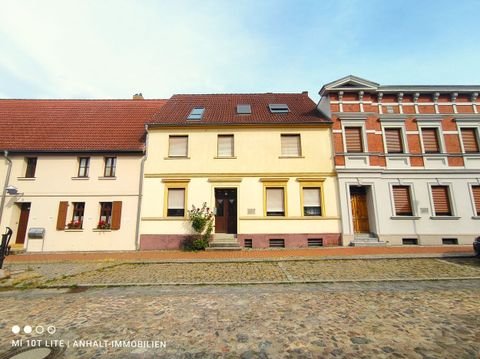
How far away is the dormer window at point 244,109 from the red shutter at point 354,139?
6.24 metres

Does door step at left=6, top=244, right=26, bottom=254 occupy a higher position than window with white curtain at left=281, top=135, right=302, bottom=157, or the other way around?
window with white curtain at left=281, top=135, right=302, bottom=157

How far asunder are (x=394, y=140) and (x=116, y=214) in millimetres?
16461

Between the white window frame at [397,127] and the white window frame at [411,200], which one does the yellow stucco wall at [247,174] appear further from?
the white window frame at [397,127]

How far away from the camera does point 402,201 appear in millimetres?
12781

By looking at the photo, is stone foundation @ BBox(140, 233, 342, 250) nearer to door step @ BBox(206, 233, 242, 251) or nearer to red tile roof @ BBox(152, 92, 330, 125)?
door step @ BBox(206, 233, 242, 251)

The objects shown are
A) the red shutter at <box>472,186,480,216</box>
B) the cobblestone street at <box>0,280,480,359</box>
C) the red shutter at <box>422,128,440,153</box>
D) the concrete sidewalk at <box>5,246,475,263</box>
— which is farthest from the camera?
the red shutter at <box>422,128,440,153</box>

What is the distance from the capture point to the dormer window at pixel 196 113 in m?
14.6

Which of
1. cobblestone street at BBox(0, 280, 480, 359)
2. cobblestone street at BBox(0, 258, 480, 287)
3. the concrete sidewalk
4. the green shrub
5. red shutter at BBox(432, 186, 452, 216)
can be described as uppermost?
red shutter at BBox(432, 186, 452, 216)

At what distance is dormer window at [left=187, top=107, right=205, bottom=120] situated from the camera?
14.6 meters

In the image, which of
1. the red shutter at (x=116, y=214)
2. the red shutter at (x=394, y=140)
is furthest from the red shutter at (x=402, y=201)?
the red shutter at (x=116, y=214)

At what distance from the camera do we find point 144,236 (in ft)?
40.8

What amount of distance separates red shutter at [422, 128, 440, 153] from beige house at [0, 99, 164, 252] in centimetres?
1655

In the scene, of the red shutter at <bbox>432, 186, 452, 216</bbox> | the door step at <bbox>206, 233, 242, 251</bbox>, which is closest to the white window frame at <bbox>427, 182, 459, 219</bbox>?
the red shutter at <bbox>432, 186, 452, 216</bbox>

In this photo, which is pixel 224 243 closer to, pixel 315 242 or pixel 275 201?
pixel 275 201
